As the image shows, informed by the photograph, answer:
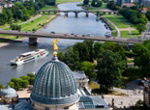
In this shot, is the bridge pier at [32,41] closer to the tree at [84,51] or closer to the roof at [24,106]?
the tree at [84,51]

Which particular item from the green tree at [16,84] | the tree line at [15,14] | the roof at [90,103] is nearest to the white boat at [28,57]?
the green tree at [16,84]

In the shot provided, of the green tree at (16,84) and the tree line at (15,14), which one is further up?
the green tree at (16,84)

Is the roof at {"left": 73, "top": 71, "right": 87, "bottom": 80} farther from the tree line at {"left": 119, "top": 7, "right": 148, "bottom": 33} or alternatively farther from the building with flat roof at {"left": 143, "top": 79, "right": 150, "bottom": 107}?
the tree line at {"left": 119, "top": 7, "right": 148, "bottom": 33}

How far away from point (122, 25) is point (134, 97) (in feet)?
235

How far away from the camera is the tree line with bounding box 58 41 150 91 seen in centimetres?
4550

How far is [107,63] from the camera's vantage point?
45938 mm

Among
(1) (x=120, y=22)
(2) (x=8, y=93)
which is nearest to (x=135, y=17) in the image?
(1) (x=120, y=22)

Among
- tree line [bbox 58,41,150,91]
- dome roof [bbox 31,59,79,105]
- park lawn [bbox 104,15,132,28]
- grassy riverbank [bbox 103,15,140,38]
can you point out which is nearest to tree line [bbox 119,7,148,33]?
park lawn [bbox 104,15,132,28]

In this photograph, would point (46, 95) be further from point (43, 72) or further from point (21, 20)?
point (21, 20)

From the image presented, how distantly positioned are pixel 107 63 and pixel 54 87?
74.4 feet

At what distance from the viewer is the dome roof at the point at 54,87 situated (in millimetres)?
23859

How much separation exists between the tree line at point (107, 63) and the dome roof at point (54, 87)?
21.2 metres

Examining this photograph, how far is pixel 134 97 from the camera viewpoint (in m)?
43.8

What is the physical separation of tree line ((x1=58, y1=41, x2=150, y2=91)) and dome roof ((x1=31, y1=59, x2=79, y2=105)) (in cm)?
2124
